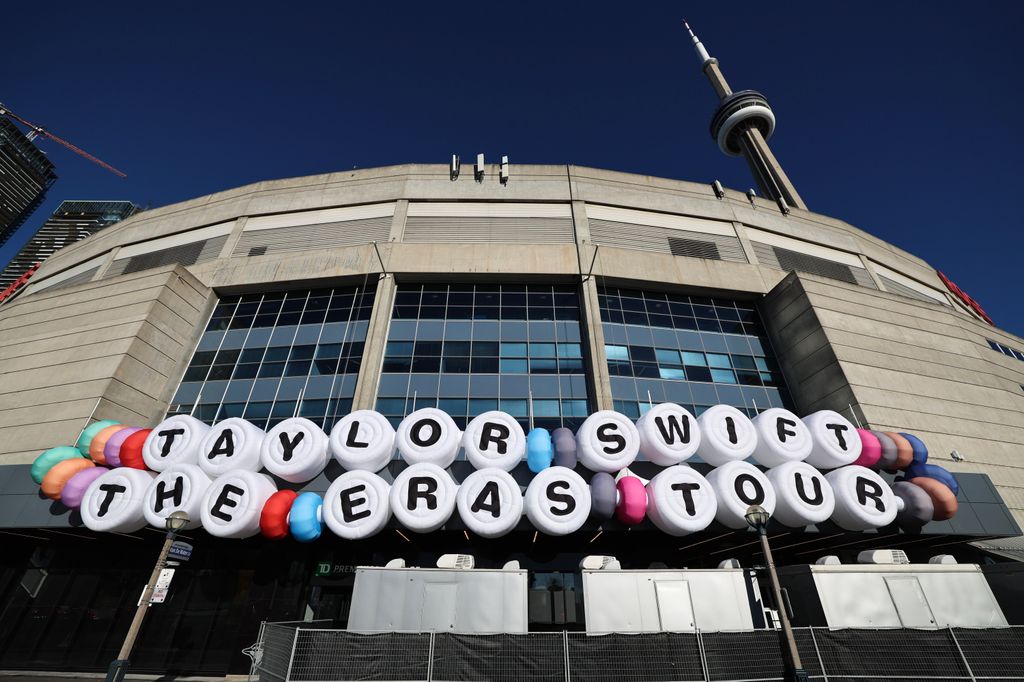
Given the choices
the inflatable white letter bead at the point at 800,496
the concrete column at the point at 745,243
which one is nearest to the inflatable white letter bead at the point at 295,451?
the inflatable white letter bead at the point at 800,496

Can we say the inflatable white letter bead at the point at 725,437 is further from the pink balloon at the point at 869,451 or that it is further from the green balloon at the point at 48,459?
the green balloon at the point at 48,459

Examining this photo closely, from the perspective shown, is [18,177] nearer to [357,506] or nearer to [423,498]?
[357,506]

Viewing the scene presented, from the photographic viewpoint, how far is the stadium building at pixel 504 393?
1117 centimetres

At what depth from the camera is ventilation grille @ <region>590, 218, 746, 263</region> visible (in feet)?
82.2

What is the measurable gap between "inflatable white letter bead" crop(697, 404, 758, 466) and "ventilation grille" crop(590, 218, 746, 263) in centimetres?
1285

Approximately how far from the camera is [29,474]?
631 inches

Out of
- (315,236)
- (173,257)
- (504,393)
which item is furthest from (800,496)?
(173,257)

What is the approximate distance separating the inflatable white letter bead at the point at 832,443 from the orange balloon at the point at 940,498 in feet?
8.03

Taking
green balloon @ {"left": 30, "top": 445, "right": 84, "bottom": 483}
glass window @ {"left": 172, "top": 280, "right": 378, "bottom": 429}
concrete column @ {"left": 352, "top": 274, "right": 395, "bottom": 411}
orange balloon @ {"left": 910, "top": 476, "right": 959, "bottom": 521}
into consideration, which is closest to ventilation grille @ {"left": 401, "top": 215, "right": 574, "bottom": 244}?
concrete column @ {"left": 352, "top": 274, "right": 395, "bottom": 411}

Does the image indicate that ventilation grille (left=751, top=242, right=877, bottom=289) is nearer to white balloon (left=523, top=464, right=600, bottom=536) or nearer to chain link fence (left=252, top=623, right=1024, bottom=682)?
white balloon (left=523, top=464, right=600, bottom=536)

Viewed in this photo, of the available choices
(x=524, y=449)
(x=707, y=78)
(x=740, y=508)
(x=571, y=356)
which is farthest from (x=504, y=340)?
(x=707, y=78)

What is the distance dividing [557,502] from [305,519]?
291 inches

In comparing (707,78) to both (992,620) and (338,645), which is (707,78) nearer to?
(992,620)

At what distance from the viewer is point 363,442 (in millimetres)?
13969
